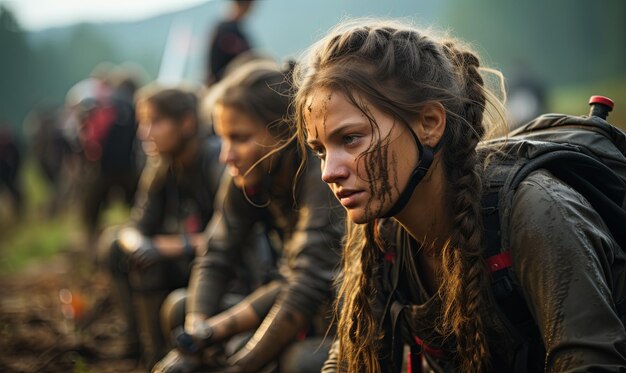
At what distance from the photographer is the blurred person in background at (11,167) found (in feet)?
53.3

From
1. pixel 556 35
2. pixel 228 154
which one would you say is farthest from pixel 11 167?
pixel 556 35

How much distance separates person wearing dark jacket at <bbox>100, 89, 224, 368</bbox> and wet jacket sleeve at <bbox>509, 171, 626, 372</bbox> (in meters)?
2.65

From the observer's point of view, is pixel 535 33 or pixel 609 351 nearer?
pixel 609 351

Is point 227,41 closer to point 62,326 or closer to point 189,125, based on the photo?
point 189,125

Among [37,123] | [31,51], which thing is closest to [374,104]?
[37,123]

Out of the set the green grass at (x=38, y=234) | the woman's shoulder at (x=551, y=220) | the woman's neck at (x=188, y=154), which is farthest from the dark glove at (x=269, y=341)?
the green grass at (x=38, y=234)

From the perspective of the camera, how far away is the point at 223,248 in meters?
3.69

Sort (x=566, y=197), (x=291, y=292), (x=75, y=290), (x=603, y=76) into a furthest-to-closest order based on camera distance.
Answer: (x=603, y=76)
(x=75, y=290)
(x=291, y=292)
(x=566, y=197)

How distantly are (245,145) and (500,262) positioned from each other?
1.44 meters

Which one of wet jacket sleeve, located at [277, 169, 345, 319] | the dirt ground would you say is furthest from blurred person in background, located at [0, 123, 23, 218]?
wet jacket sleeve, located at [277, 169, 345, 319]

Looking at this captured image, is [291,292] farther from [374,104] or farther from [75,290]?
[75,290]

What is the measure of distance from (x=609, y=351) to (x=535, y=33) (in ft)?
113

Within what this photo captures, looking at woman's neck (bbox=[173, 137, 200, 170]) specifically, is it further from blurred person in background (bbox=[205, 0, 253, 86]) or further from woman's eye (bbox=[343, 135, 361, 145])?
woman's eye (bbox=[343, 135, 361, 145])

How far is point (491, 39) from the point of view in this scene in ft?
121
